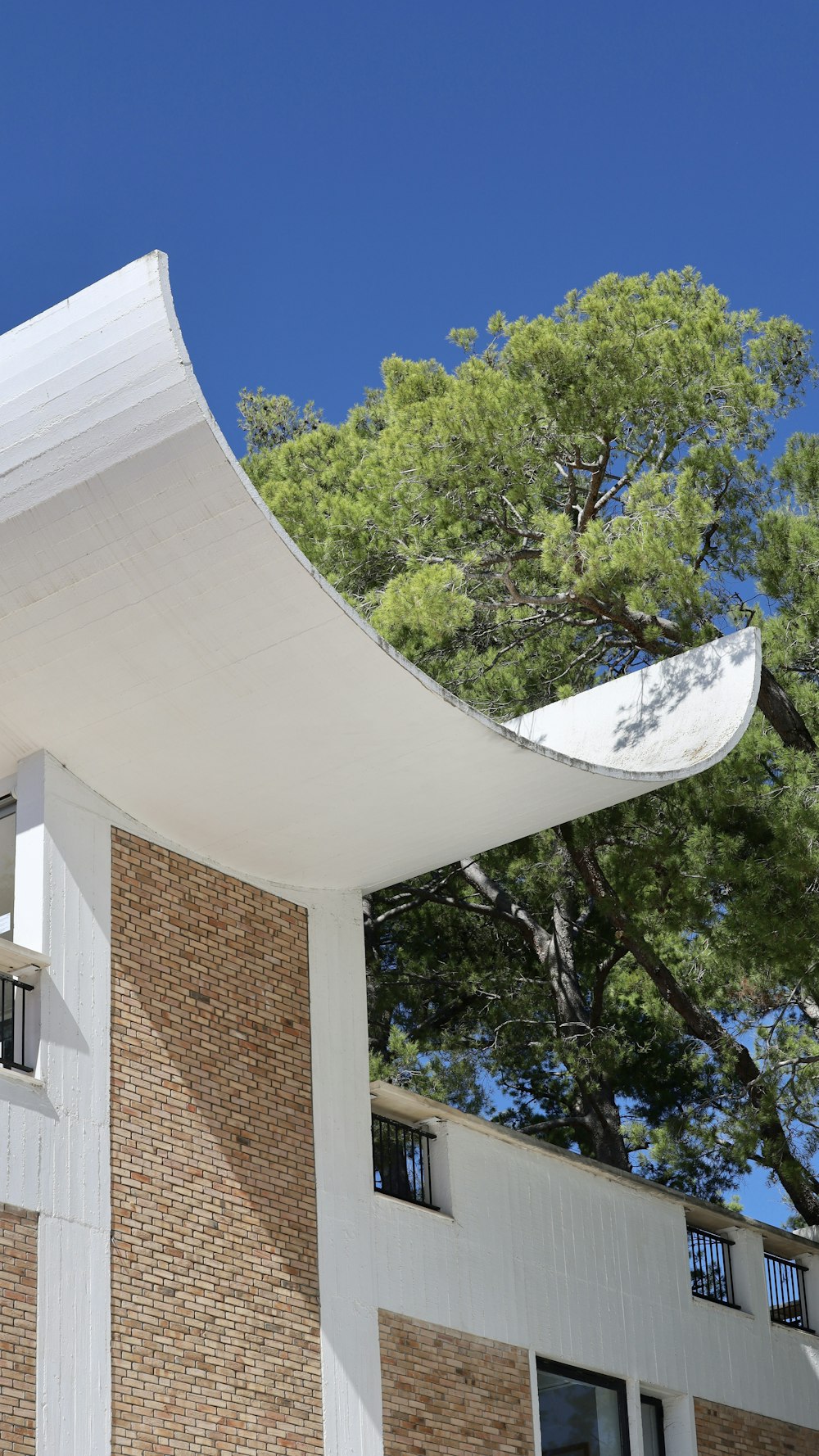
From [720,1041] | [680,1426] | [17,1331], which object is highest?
[720,1041]

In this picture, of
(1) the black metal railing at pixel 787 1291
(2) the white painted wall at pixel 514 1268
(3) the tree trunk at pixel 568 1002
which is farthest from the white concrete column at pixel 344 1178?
(3) the tree trunk at pixel 568 1002

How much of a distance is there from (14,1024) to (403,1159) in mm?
3582

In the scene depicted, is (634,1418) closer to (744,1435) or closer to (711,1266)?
(744,1435)

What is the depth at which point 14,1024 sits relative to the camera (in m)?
10.7

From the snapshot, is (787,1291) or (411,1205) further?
(787,1291)

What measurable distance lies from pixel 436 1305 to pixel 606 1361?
193 cm

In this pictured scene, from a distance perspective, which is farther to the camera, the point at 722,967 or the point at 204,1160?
the point at 722,967

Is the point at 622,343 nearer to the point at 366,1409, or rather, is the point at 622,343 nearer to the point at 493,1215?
the point at 493,1215

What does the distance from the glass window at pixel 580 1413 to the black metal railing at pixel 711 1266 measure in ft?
5.57

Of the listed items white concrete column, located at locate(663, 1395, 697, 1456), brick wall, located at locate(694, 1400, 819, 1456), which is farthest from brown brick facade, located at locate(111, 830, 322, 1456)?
brick wall, located at locate(694, 1400, 819, 1456)

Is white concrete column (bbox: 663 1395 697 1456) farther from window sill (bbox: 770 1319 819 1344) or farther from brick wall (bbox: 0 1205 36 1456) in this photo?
brick wall (bbox: 0 1205 36 1456)

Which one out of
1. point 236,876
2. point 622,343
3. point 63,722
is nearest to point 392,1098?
point 236,876

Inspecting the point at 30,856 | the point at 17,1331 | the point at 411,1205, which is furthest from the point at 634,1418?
the point at 30,856

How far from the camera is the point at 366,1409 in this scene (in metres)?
11.7
